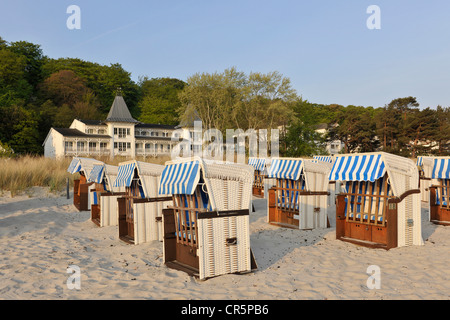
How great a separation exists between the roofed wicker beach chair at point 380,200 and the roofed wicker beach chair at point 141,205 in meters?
5.12

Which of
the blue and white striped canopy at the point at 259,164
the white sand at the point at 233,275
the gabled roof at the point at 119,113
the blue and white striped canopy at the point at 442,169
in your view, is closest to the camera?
the white sand at the point at 233,275

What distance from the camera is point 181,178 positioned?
264 inches

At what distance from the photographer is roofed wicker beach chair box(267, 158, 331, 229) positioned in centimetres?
1137

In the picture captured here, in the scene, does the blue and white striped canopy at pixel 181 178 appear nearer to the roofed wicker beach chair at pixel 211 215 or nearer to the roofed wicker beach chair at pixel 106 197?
the roofed wicker beach chair at pixel 211 215

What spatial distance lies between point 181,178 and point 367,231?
18.4ft

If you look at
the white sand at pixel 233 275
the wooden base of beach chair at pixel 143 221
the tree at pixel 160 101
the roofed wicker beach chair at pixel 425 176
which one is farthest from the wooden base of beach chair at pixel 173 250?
the tree at pixel 160 101

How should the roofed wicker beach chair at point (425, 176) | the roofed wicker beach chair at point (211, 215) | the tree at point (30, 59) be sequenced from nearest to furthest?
the roofed wicker beach chair at point (211, 215) → the roofed wicker beach chair at point (425, 176) → the tree at point (30, 59)

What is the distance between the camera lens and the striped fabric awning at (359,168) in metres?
8.41

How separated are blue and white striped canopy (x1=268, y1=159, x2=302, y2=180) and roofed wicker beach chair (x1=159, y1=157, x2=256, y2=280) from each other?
16.3 ft

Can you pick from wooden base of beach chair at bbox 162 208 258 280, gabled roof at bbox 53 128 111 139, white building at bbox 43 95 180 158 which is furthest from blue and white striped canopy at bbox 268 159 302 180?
gabled roof at bbox 53 128 111 139

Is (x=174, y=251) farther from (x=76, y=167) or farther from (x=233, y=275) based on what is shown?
(x=76, y=167)

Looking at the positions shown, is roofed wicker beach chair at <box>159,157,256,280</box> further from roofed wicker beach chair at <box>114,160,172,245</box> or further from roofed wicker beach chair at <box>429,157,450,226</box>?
roofed wicker beach chair at <box>429,157,450,226</box>

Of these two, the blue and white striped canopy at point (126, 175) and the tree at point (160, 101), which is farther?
the tree at point (160, 101)
